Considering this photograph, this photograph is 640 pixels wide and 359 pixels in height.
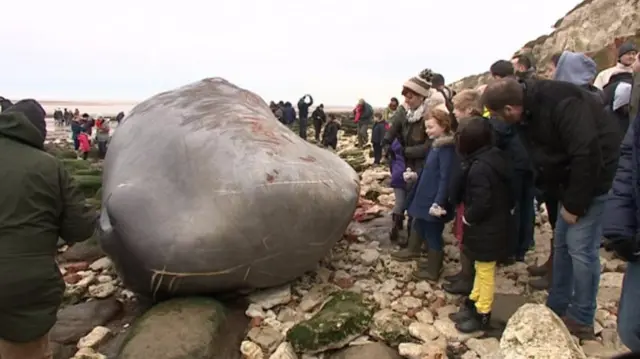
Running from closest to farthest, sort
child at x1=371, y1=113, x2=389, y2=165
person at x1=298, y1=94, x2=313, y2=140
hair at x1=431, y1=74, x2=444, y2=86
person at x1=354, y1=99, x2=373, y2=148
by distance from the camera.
A: hair at x1=431, y1=74, x2=444, y2=86, child at x1=371, y1=113, x2=389, y2=165, person at x1=354, y1=99, x2=373, y2=148, person at x1=298, y1=94, x2=313, y2=140

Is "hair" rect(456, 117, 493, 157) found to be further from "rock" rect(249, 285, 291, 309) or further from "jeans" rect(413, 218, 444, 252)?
"rock" rect(249, 285, 291, 309)

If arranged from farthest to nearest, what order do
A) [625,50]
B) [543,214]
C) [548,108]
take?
[543,214]
[625,50]
[548,108]

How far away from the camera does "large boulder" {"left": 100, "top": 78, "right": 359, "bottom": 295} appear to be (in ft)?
12.3

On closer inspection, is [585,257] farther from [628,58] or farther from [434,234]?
[628,58]

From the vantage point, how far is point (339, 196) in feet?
14.1

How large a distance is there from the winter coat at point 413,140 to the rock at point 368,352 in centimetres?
208

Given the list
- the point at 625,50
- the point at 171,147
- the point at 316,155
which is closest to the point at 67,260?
the point at 171,147

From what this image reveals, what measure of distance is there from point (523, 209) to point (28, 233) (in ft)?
12.4

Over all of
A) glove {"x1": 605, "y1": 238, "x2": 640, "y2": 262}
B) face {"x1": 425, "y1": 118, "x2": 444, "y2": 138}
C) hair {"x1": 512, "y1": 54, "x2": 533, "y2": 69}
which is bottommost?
glove {"x1": 605, "y1": 238, "x2": 640, "y2": 262}

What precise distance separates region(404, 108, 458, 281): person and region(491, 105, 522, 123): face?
0.83 m

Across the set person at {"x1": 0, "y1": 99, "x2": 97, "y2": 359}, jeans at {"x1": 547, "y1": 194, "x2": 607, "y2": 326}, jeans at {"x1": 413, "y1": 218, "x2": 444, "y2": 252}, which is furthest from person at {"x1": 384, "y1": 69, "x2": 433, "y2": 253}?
person at {"x1": 0, "y1": 99, "x2": 97, "y2": 359}

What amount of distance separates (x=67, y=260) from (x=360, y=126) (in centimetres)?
1208

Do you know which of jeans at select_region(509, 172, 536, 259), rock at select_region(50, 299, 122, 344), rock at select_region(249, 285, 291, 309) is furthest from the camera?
jeans at select_region(509, 172, 536, 259)

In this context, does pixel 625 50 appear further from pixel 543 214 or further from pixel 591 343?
pixel 591 343
